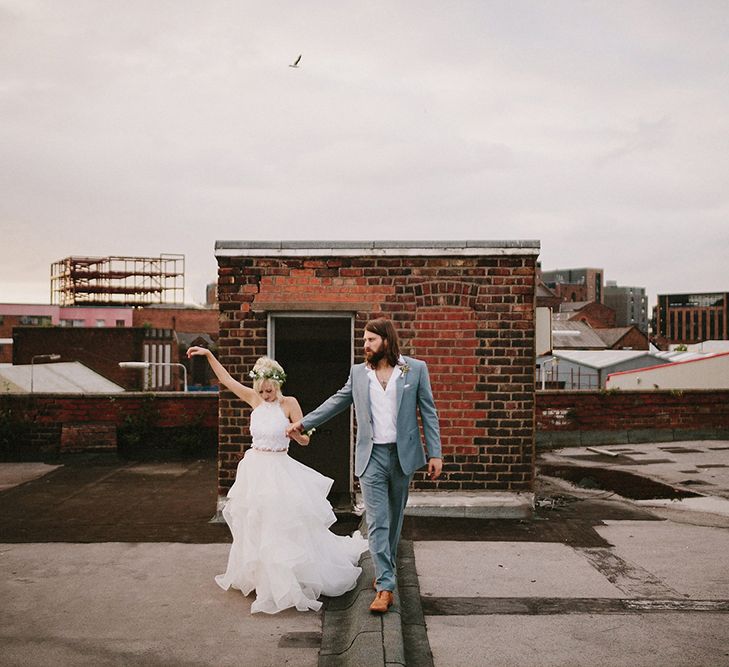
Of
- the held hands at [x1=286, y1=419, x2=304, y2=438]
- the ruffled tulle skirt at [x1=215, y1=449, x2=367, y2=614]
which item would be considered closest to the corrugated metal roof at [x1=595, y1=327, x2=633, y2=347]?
the ruffled tulle skirt at [x1=215, y1=449, x2=367, y2=614]

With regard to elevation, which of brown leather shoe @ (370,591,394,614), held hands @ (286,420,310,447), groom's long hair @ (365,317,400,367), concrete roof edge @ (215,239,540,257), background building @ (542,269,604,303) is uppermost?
background building @ (542,269,604,303)

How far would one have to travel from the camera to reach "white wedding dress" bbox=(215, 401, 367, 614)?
5.23m

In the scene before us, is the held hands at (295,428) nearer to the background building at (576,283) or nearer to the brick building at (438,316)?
the brick building at (438,316)

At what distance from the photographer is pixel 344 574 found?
17.9 feet

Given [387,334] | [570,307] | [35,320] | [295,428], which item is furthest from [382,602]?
[570,307]

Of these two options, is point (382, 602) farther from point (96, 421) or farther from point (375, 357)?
point (96, 421)

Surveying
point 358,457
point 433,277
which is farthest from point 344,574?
point 433,277

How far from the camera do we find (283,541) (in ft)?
17.6

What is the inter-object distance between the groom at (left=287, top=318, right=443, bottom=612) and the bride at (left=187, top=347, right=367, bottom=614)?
0.69 m

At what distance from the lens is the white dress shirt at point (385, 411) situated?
487cm

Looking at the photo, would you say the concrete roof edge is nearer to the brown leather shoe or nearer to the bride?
the bride

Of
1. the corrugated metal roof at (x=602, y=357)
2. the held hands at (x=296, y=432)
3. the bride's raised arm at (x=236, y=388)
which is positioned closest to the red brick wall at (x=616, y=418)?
the bride's raised arm at (x=236, y=388)

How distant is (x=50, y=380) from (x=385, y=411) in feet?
74.3

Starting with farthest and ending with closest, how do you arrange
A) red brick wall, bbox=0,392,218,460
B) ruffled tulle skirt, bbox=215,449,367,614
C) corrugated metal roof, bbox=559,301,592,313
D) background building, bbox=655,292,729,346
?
background building, bbox=655,292,729,346 → corrugated metal roof, bbox=559,301,592,313 → red brick wall, bbox=0,392,218,460 → ruffled tulle skirt, bbox=215,449,367,614
